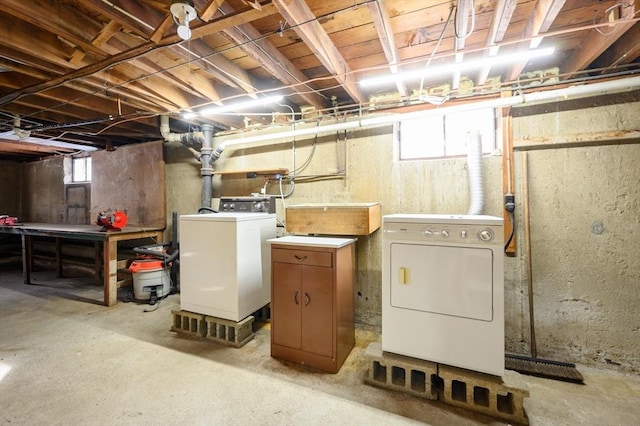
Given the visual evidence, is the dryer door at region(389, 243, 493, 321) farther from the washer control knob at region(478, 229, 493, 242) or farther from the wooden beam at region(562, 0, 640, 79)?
the wooden beam at region(562, 0, 640, 79)

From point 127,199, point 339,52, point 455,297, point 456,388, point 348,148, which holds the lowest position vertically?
point 456,388

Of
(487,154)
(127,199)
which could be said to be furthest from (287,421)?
(127,199)

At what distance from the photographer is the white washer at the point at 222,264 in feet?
8.58

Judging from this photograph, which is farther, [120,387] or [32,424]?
[120,387]

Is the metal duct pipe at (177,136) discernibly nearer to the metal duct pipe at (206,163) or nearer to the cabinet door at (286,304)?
the metal duct pipe at (206,163)

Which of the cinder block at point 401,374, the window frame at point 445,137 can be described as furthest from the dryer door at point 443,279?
the window frame at point 445,137

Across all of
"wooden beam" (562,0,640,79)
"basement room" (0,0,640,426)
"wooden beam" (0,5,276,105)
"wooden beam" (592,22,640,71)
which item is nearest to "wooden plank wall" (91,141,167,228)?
"basement room" (0,0,640,426)

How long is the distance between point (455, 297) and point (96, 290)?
521cm

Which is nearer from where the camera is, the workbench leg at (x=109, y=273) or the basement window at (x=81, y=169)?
the workbench leg at (x=109, y=273)

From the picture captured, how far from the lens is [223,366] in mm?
2293

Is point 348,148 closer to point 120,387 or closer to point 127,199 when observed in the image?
point 120,387

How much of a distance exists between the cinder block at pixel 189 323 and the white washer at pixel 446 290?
1.88 metres

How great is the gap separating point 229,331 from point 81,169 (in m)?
6.01

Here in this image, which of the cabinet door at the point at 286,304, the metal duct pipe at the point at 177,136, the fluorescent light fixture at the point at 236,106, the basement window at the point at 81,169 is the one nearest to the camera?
the cabinet door at the point at 286,304
